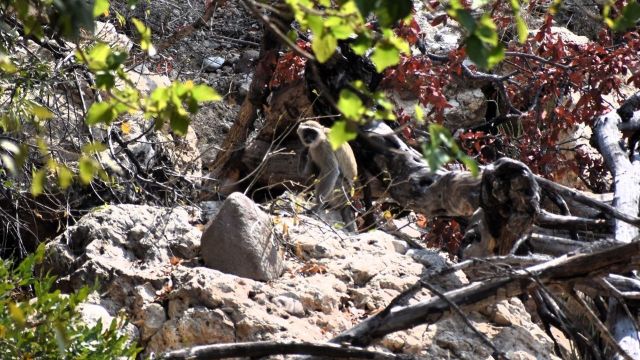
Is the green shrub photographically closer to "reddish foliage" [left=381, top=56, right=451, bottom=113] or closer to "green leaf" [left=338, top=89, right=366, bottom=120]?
"green leaf" [left=338, top=89, right=366, bottom=120]

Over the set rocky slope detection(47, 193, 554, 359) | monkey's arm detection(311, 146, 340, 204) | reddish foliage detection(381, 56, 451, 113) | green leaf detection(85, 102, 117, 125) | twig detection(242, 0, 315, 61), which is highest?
twig detection(242, 0, 315, 61)

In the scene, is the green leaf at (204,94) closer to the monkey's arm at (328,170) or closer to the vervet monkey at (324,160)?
the vervet monkey at (324,160)

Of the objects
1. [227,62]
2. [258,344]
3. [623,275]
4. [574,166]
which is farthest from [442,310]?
[227,62]

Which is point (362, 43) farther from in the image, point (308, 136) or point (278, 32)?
point (308, 136)

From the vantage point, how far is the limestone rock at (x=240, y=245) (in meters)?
5.48

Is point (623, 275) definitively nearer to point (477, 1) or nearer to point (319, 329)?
point (319, 329)

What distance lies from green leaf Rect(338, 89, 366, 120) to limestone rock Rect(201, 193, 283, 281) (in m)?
2.94

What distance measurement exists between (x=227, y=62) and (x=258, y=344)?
8.22 m

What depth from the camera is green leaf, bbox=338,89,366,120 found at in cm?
260

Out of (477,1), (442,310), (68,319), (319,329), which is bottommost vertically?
(319,329)

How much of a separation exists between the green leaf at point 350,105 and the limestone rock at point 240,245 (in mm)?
2935

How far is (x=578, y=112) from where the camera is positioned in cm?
872

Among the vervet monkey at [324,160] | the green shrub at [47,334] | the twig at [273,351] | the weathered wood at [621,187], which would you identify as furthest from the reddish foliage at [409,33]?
the green shrub at [47,334]

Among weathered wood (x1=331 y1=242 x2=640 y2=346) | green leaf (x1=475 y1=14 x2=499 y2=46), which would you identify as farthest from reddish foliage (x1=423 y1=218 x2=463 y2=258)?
green leaf (x1=475 y1=14 x2=499 y2=46)
